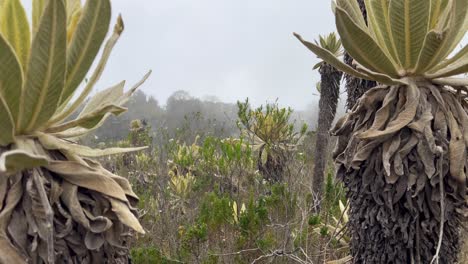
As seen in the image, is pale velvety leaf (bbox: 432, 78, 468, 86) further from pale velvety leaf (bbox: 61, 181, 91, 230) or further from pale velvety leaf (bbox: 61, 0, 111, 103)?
pale velvety leaf (bbox: 61, 181, 91, 230)

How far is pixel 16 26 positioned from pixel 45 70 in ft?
0.69

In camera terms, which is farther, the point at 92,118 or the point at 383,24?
the point at 383,24

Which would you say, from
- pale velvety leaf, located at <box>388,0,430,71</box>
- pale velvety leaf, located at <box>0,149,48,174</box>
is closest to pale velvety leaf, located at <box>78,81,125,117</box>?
pale velvety leaf, located at <box>0,149,48,174</box>

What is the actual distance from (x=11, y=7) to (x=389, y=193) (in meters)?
1.56

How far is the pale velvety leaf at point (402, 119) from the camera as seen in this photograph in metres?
1.97

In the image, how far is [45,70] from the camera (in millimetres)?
1346

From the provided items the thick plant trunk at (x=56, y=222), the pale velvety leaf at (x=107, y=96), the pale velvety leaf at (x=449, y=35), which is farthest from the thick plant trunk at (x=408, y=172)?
the thick plant trunk at (x=56, y=222)

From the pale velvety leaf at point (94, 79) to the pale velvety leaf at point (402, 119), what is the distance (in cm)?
106

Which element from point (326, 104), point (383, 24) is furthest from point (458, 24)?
point (326, 104)

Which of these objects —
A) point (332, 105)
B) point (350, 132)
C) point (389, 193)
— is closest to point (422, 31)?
point (350, 132)

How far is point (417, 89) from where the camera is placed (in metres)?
2.05

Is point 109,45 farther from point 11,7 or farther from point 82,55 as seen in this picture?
point 11,7

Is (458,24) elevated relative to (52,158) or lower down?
elevated

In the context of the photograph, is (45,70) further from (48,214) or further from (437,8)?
(437,8)
